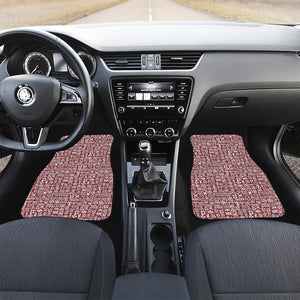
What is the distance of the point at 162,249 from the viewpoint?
1.65 metres

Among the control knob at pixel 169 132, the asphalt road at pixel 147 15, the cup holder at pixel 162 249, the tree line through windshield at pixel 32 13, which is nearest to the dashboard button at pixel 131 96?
the control knob at pixel 169 132

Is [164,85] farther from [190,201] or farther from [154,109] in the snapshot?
[190,201]

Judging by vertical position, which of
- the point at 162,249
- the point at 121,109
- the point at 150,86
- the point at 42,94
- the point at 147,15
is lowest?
the point at 147,15

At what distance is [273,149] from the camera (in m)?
2.43

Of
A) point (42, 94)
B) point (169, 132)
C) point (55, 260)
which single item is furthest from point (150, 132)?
point (55, 260)

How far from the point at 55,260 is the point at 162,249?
0.60 meters

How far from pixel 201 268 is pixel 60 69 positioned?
1.13 metres

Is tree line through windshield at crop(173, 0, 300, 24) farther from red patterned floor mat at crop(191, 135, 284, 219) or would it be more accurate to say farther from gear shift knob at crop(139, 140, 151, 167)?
gear shift knob at crop(139, 140, 151, 167)

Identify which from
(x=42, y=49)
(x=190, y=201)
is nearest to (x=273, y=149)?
(x=190, y=201)

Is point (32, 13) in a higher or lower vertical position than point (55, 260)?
lower

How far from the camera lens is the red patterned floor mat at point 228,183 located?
2.11m

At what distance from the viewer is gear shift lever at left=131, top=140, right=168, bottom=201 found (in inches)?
68.2

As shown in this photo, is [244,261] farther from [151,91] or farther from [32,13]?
[32,13]

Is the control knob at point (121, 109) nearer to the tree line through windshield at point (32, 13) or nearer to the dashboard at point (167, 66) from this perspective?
the dashboard at point (167, 66)
